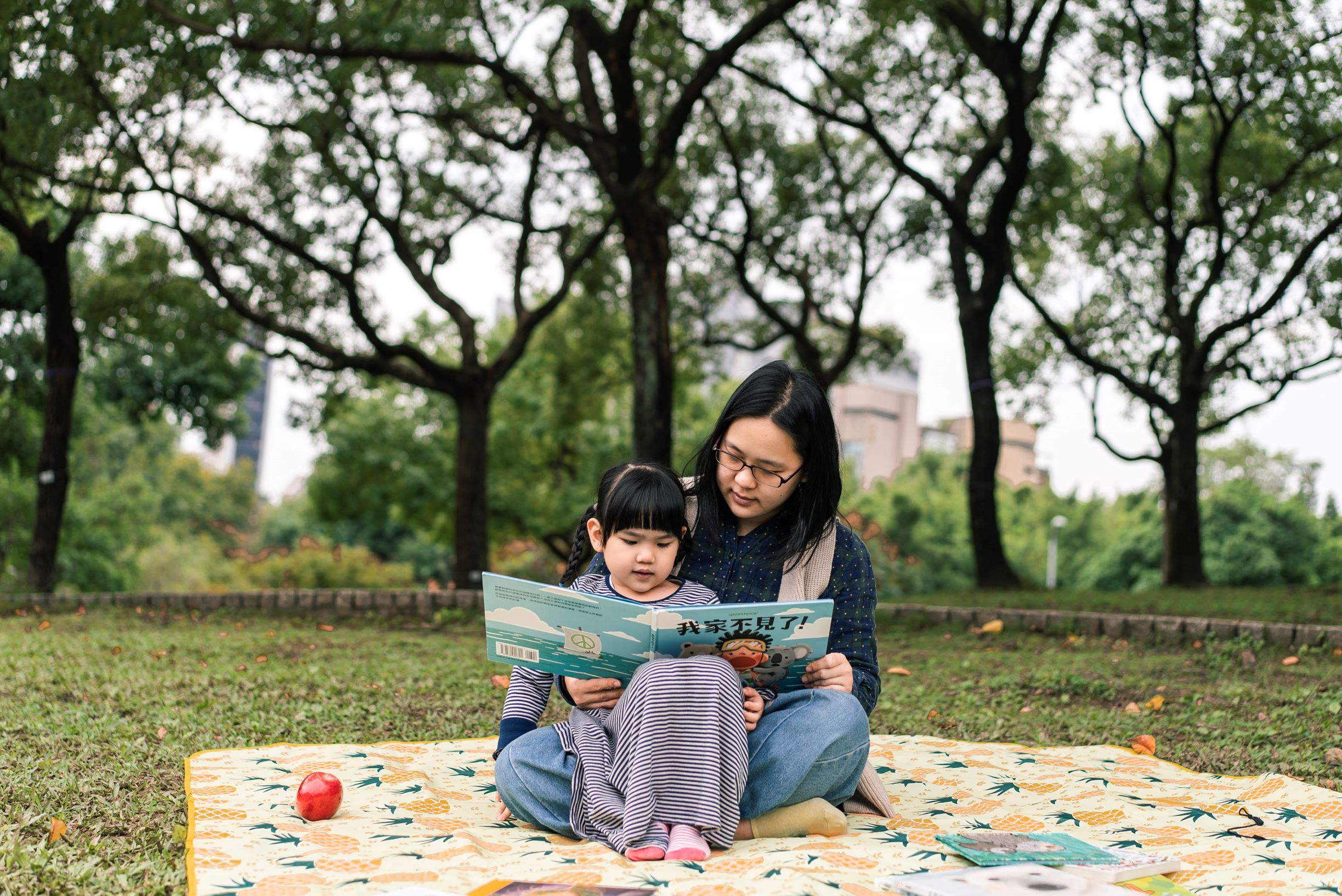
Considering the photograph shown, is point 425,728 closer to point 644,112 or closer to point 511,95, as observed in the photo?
point 511,95

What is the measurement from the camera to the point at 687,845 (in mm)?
2344

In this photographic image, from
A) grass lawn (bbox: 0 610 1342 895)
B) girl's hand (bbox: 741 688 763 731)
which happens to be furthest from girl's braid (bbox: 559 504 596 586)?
grass lawn (bbox: 0 610 1342 895)

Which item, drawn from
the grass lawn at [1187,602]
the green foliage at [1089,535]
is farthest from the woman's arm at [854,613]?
the green foliage at [1089,535]

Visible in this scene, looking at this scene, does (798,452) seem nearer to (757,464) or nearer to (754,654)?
(757,464)

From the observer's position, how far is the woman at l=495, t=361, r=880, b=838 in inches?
103

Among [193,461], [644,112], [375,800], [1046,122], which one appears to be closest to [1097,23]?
[1046,122]

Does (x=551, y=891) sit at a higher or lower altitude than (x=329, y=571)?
higher

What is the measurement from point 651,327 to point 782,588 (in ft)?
20.9

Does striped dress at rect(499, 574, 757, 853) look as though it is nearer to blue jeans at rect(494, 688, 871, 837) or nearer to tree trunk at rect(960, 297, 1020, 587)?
blue jeans at rect(494, 688, 871, 837)

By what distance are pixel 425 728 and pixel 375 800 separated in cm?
126

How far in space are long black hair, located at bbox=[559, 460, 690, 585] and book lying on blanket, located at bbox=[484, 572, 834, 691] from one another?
28 cm

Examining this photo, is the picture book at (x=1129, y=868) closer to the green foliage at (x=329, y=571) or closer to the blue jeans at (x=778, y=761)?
the blue jeans at (x=778, y=761)

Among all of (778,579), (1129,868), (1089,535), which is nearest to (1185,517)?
(778,579)

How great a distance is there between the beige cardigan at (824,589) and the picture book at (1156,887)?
29.5 inches
